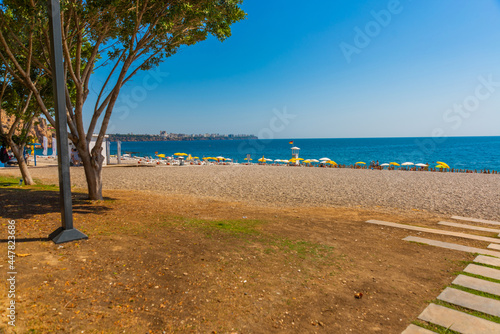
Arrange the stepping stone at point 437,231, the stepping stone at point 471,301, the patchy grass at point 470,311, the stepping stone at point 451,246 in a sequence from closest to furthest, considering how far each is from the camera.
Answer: the patchy grass at point 470,311, the stepping stone at point 471,301, the stepping stone at point 451,246, the stepping stone at point 437,231

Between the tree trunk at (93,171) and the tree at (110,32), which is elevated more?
the tree at (110,32)

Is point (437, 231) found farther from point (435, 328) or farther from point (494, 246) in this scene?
point (435, 328)

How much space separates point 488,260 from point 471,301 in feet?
6.55

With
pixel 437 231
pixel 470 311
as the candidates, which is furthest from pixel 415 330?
pixel 437 231

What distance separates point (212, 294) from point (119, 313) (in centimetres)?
115

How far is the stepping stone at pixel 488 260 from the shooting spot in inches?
200

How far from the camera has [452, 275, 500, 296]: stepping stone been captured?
162 inches

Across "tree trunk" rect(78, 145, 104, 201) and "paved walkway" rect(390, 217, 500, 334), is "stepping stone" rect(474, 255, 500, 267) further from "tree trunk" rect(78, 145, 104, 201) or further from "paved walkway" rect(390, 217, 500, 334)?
"tree trunk" rect(78, 145, 104, 201)

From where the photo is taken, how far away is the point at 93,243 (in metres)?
5.21

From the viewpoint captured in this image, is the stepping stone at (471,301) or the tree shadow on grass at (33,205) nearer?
the stepping stone at (471,301)

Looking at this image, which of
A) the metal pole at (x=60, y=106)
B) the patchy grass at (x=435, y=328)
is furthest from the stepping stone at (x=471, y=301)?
the metal pole at (x=60, y=106)

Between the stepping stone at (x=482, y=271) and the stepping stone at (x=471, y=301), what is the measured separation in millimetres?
886

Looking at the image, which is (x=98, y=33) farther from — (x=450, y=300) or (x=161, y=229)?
(x=450, y=300)

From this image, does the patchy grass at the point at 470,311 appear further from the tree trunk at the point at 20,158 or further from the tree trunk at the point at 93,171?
the tree trunk at the point at 20,158
